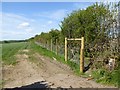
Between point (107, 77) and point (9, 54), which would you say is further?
point (9, 54)

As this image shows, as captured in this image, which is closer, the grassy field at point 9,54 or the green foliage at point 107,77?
the green foliage at point 107,77

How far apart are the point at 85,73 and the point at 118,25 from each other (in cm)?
301

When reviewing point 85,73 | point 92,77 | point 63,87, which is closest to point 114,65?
point 92,77

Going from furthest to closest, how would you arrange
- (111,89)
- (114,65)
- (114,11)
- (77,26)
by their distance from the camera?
(77,26), (114,11), (114,65), (111,89)

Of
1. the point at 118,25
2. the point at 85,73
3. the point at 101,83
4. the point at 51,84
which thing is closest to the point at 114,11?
the point at 118,25

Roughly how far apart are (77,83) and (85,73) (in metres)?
3.03

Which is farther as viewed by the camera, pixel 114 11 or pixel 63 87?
pixel 114 11

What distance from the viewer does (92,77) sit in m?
12.9

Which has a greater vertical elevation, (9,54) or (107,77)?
(9,54)

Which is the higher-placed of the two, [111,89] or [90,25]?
[90,25]

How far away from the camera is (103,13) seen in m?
→ 17.9

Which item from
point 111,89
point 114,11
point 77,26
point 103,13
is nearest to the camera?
point 111,89

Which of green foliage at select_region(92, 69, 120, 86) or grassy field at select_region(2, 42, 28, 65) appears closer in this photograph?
green foliage at select_region(92, 69, 120, 86)

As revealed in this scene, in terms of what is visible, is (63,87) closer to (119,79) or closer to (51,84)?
(51,84)
